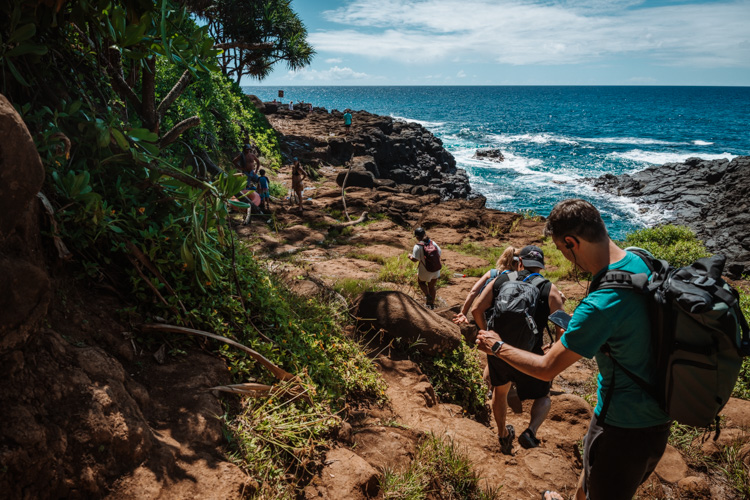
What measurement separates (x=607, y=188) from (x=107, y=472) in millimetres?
30877

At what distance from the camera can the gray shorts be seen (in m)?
2.28

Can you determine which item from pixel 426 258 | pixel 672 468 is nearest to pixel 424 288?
pixel 426 258

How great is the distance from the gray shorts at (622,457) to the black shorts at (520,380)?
123 cm

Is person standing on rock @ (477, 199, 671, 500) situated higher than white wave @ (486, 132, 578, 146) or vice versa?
white wave @ (486, 132, 578, 146)

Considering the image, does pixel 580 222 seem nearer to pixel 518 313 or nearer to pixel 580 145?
pixel 518 313

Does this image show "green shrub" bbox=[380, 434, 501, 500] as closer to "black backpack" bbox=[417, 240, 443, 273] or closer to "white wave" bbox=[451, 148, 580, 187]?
"black backpack" bbox=[417, 240, 443, 273]

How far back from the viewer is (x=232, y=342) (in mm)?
3105

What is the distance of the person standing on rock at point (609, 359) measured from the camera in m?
2.14

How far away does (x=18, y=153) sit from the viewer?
1.92 metres

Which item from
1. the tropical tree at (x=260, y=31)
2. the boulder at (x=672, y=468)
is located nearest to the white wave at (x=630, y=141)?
the tropical tree at (x=260, y=31)

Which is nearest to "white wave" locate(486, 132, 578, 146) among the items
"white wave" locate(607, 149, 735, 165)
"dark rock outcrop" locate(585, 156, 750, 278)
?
"white wave" locate(607, 149, 735, 165)

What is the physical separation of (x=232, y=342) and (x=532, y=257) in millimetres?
2673

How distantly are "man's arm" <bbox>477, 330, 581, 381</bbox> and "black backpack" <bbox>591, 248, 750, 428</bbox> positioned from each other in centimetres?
A: 39

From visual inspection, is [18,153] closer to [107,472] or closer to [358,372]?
[107,472]
